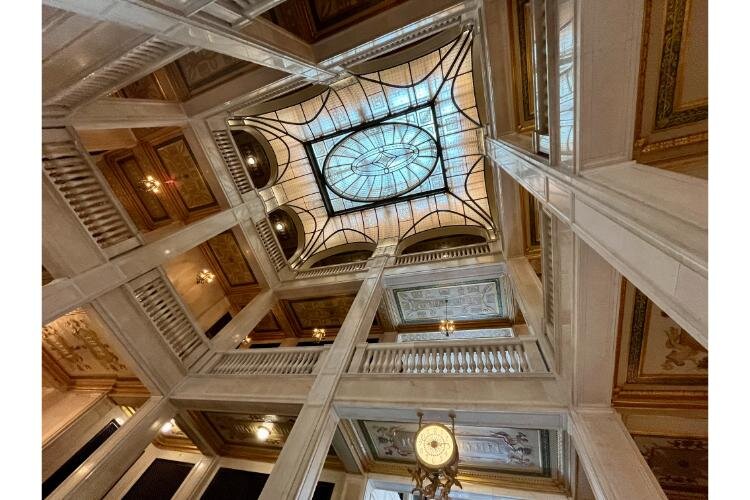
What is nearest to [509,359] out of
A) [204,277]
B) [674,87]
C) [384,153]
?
[674,87]

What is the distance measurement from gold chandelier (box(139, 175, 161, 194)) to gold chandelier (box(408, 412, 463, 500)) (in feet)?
30.7

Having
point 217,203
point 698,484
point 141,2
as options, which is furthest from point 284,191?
point 698,484

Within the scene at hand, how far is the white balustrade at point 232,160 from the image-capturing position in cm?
708

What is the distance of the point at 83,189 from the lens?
4.28 metres

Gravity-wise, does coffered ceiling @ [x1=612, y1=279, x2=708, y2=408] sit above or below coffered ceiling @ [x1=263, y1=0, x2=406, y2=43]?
below

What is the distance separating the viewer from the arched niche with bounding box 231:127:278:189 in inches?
350

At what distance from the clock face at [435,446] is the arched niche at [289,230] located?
26.3ft

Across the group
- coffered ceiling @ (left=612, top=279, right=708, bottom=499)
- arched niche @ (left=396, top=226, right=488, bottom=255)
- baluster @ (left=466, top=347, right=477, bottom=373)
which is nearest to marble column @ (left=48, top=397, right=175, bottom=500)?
baluster @ (left=466, top=347, right=477, bottom=373)

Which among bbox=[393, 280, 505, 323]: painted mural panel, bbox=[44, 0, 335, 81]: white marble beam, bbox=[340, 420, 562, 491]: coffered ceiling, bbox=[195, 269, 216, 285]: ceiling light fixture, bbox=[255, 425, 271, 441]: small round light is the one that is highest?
bbox=[393, 280, 505, 323]: painted mural panel

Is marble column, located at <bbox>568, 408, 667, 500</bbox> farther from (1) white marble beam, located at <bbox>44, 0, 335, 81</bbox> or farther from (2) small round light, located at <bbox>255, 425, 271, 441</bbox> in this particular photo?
(1) white marble beam, located at <bbox>44, 0, 335, 81</bbox>

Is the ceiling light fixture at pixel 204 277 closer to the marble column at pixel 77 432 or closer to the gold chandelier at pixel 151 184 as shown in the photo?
the gold chandelier at pixel 151 184

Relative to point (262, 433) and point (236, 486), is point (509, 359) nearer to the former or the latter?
point (262, 433)

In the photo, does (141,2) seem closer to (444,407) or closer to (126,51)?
(126,51)
